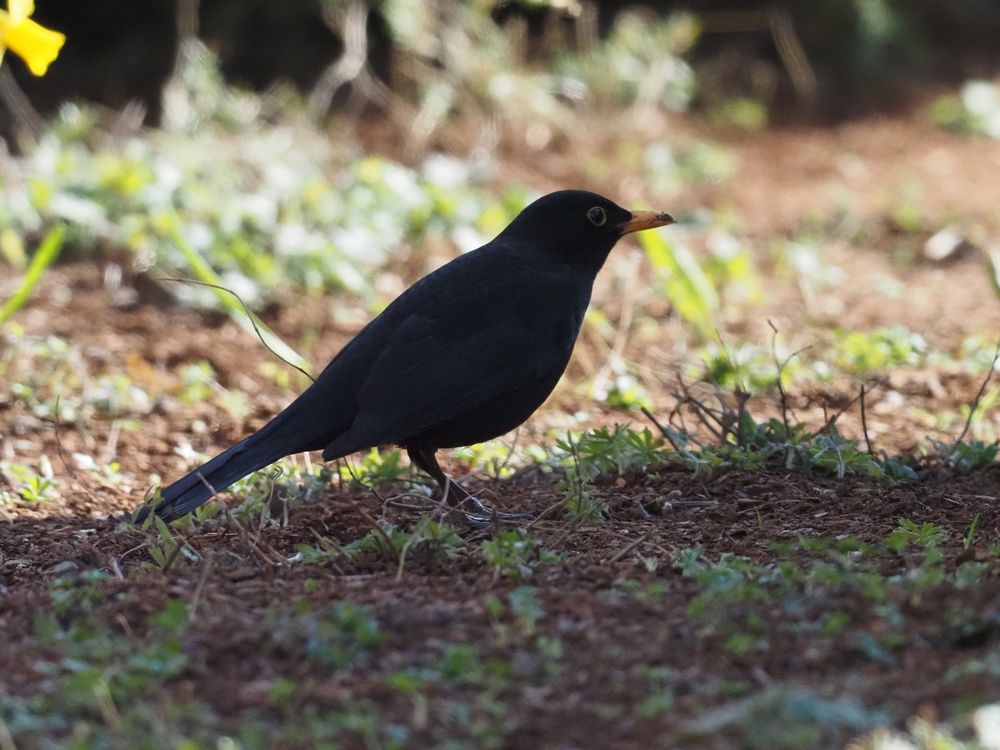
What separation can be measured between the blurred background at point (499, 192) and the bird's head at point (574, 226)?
593 mm

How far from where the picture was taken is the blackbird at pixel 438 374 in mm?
4414

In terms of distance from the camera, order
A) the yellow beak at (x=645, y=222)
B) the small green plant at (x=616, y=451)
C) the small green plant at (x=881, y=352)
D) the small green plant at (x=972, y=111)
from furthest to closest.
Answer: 1. the small green plant at (x=972, y=111)
2. the small green plant at (x=881, y=352)
3. the yellow beak at (x=645, y=222)
4. the small green plant at (x=616, y=451)

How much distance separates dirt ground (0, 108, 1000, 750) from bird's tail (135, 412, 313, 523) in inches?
4.8

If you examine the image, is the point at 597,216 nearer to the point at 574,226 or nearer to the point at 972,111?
the point at 574,226

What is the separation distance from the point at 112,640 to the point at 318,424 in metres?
1.32

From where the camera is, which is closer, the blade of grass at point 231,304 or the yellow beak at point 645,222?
the blade of grass at point 231,304

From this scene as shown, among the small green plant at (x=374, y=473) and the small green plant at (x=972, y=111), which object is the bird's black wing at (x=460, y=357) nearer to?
the small green plant at (x=374, y=473)

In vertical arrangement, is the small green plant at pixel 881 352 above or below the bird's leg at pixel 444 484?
above

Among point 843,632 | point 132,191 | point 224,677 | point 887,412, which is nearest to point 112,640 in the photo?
point 224,677

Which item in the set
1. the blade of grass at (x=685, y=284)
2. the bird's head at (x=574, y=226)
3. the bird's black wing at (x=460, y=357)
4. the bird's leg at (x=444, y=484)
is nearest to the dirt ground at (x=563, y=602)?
the bird's leg at (x=444, y=484)

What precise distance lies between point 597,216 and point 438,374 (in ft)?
3.40

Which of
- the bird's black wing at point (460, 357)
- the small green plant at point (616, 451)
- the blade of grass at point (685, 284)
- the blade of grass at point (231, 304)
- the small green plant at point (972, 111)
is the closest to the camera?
the bird's black wing at point (460, 357)

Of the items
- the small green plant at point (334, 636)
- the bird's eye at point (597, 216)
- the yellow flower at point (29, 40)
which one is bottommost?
the small green plant at point (334, 636)

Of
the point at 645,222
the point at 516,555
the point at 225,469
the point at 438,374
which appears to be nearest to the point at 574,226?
the point at 645,222
